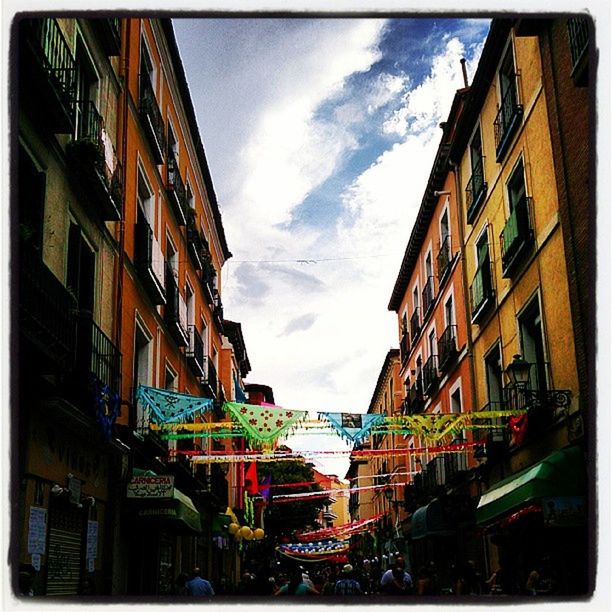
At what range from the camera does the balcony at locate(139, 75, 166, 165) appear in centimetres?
1576

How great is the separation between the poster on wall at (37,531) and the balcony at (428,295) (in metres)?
16.4

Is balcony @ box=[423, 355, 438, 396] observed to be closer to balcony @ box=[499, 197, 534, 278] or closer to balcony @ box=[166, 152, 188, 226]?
balcony @ box=[166, 152, 188, 226]

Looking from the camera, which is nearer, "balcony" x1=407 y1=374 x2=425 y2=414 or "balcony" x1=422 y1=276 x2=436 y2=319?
"balcony" x1=422 y1=276 x2=436 y2=319

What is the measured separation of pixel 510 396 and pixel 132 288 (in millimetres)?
6922

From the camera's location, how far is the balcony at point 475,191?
58.6 feet

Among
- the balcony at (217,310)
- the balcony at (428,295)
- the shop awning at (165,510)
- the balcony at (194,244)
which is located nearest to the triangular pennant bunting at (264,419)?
the shop awning at (165,510)

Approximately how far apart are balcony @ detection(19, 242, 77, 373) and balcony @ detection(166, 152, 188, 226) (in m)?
9.39

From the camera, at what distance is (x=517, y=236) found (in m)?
14.3

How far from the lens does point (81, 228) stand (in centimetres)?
1166

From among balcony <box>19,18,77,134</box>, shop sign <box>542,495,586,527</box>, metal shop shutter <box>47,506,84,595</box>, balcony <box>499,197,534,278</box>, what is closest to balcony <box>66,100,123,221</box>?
balcony <box>19,18,77,134</box>

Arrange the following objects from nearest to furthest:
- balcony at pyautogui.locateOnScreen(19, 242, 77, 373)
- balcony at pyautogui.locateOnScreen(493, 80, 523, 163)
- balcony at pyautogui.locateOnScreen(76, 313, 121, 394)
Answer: balcony at pyautogui.locateOnScreen(19, 242, 77, 373), balcony at pyautogui.locateOnScreen(76, 313, 121, 394), balcony at pyautogui.locateOnScreen(493, 80, 523, 163)

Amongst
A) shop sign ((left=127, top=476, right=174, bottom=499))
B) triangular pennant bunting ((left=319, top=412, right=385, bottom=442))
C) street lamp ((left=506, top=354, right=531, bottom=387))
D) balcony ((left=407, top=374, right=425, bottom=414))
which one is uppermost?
balcony ((left=407, top=374, right=425, bottom=414))

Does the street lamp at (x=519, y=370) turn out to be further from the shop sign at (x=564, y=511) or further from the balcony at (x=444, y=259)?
the balcony at (x=444, y=259)

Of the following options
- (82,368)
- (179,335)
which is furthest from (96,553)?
(179,335)
